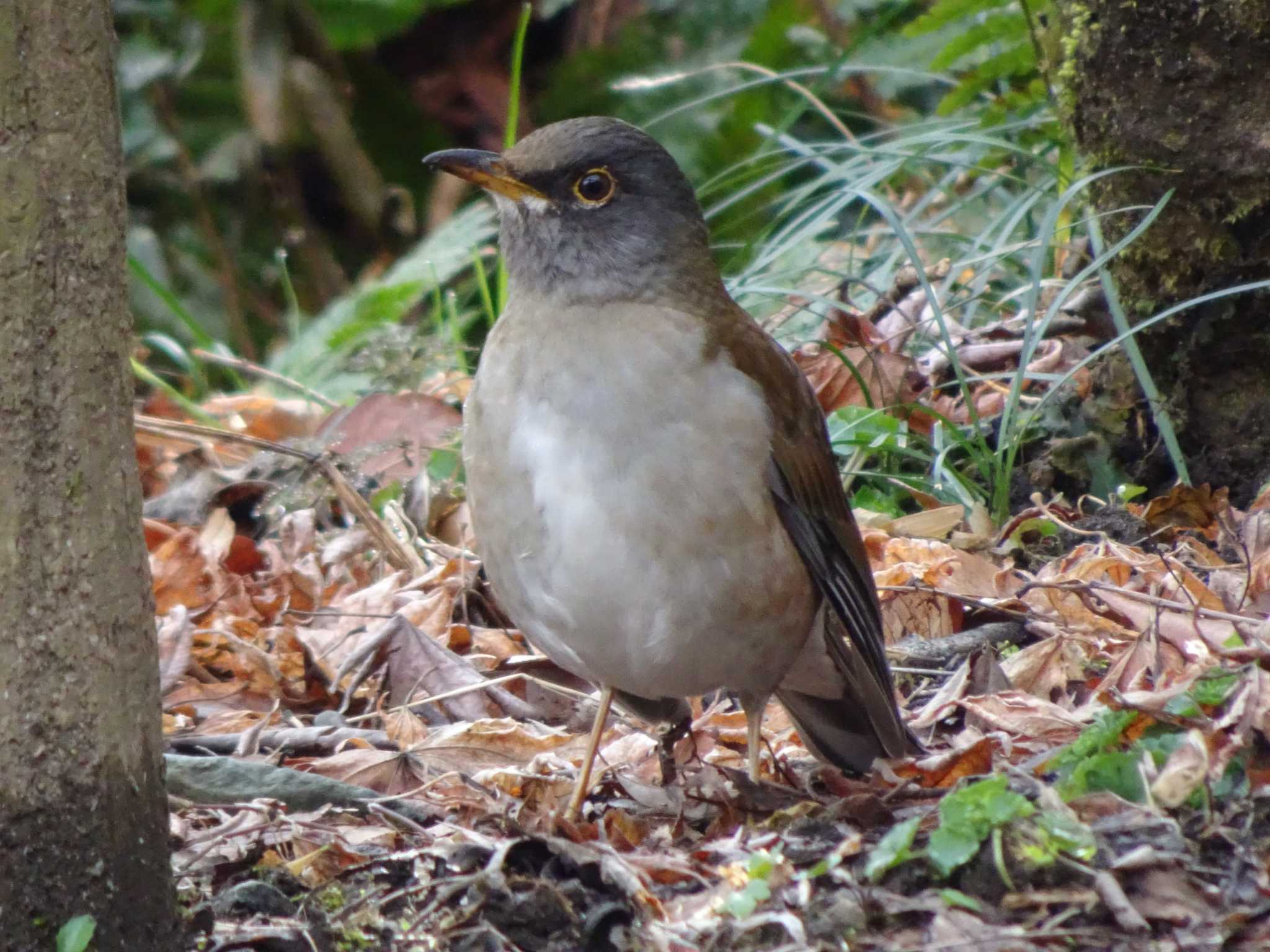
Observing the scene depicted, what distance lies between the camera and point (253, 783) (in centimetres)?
381

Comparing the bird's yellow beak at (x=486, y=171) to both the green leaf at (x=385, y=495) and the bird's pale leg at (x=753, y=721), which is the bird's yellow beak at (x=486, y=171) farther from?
the green leaf at (x=385, y=495)

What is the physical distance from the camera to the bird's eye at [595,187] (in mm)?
4152

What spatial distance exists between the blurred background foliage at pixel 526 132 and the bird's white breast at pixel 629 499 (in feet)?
4.78

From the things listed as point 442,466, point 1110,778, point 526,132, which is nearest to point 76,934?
point 1110,778

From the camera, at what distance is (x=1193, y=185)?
496cm

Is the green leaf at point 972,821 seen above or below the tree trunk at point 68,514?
below


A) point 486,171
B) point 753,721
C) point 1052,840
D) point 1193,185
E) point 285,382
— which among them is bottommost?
point 753,721

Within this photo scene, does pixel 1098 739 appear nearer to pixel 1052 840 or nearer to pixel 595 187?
pixel 1052 840

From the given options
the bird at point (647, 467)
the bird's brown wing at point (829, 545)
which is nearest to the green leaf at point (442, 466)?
the bird at point (647, 467)

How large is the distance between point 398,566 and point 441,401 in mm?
1066

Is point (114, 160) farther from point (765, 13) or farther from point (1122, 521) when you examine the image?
point (765, 13)

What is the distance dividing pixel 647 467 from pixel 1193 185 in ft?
7.32

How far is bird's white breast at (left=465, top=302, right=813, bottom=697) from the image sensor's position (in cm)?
371

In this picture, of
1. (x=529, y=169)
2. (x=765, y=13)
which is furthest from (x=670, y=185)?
(x=765, y=13)
